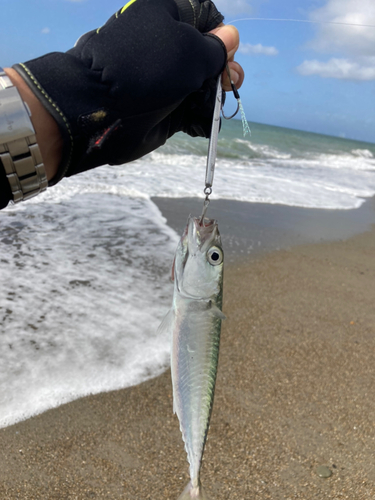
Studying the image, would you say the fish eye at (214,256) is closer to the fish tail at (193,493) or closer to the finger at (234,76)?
the finger at (234,76)

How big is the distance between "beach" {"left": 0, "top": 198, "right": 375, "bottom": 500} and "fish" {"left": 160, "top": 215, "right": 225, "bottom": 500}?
886 millimetres

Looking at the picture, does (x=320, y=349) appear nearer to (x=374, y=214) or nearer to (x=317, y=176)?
(x=374, y=214)

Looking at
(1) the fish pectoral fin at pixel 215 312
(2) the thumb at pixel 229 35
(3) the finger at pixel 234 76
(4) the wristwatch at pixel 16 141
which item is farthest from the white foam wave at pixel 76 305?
(2) the thumb at pixel 229 35

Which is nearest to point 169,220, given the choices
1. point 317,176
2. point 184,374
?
point 184,374

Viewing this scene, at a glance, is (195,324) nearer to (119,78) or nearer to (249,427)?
(119,78)

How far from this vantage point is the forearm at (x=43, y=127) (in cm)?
130

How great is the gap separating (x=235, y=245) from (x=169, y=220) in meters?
1.53

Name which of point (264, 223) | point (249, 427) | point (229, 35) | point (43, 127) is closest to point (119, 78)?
point (43, 127)

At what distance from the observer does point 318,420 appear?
3.31m

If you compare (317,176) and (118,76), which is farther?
(317,176)

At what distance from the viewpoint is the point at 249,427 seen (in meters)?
3.16

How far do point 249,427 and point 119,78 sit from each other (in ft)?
8.96

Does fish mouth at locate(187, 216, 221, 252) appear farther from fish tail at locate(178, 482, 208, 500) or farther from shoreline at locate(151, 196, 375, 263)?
shoreline at locate(151, 196, 375, 263)

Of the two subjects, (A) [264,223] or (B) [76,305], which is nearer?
(B) [76,305]
